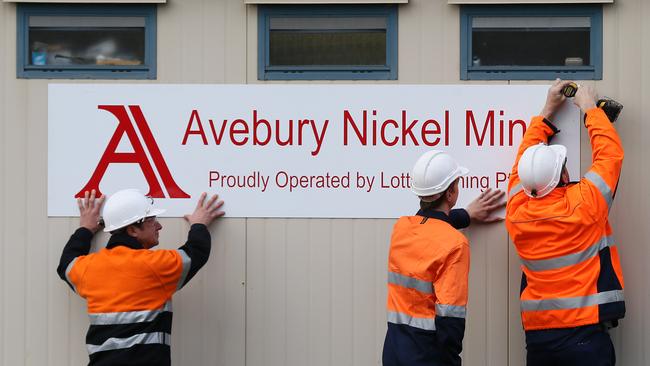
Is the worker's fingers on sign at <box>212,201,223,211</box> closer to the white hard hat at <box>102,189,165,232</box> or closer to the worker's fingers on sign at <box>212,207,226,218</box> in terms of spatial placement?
the worker's fingers on sign at <box>212,207,226,218</box>

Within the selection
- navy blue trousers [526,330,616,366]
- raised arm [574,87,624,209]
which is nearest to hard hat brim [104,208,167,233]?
navy blue trousers [526,330,616,366]

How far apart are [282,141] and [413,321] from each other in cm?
138

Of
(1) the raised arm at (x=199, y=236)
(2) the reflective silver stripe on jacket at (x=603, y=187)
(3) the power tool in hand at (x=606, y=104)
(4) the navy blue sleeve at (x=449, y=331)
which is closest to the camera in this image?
(4) the navy blue sleeve at (x=449, y=331)

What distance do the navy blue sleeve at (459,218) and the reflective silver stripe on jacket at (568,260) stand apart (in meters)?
0.49

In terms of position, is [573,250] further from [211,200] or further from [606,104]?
[211,200]

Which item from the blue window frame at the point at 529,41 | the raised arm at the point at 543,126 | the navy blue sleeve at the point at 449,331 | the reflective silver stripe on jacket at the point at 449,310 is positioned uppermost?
the blue window frame at the point at 529,41

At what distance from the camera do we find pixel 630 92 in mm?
4785

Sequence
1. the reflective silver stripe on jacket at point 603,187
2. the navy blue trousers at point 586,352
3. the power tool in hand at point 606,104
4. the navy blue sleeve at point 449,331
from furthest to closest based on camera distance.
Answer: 1. the power tool in hand at point 606,104
2. the reflective silver stripe on jacket at point 603,187
3. the navy blue trousers at point 586,352
4. the navy blue sleeve at point 449,331

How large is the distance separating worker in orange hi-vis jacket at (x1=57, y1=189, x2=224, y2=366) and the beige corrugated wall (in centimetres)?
42

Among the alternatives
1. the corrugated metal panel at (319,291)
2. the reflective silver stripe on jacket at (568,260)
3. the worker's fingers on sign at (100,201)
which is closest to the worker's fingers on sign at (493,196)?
the reflective silver stripe on jacket at (568,260)

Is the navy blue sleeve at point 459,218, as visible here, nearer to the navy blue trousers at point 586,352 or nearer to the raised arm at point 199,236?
the navy blue trousers at point 586,352

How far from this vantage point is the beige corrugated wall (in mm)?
4793

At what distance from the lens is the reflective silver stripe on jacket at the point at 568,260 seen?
4.25m

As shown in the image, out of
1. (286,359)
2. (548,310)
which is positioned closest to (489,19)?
(548,310)
